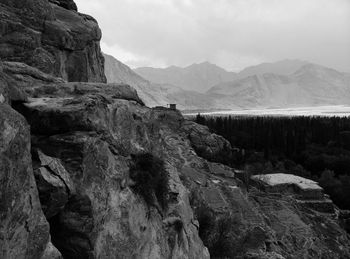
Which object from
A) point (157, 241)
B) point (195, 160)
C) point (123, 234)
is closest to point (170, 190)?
point (157, 241)

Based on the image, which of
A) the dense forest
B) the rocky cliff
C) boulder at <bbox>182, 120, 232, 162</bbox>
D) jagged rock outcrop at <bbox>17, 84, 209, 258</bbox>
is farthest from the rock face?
the dense forest

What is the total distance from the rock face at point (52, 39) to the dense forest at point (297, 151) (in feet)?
87.7

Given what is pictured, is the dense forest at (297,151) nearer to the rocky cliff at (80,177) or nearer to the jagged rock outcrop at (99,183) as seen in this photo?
the rocky cliff at (80,177)

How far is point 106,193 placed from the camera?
27.7 ft

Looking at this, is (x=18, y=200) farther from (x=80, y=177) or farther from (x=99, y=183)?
(x=99, y=183)

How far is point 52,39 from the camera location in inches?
707

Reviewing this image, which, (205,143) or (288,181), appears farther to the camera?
(205,143)

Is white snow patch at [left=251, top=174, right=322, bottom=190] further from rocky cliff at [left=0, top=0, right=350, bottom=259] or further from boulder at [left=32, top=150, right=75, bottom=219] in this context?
boulder at [left=32, top=150, right=75, bottom=219]

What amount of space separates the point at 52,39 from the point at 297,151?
60078 mm

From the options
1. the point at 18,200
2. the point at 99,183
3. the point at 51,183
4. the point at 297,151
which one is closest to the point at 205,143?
the point at 297,151

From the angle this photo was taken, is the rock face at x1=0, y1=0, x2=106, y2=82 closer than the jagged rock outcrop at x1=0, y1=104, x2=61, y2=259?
No

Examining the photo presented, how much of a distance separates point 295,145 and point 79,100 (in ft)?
226

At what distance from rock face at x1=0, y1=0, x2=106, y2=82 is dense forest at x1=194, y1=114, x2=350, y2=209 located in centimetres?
2674

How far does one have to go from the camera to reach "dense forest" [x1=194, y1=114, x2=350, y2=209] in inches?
1943
